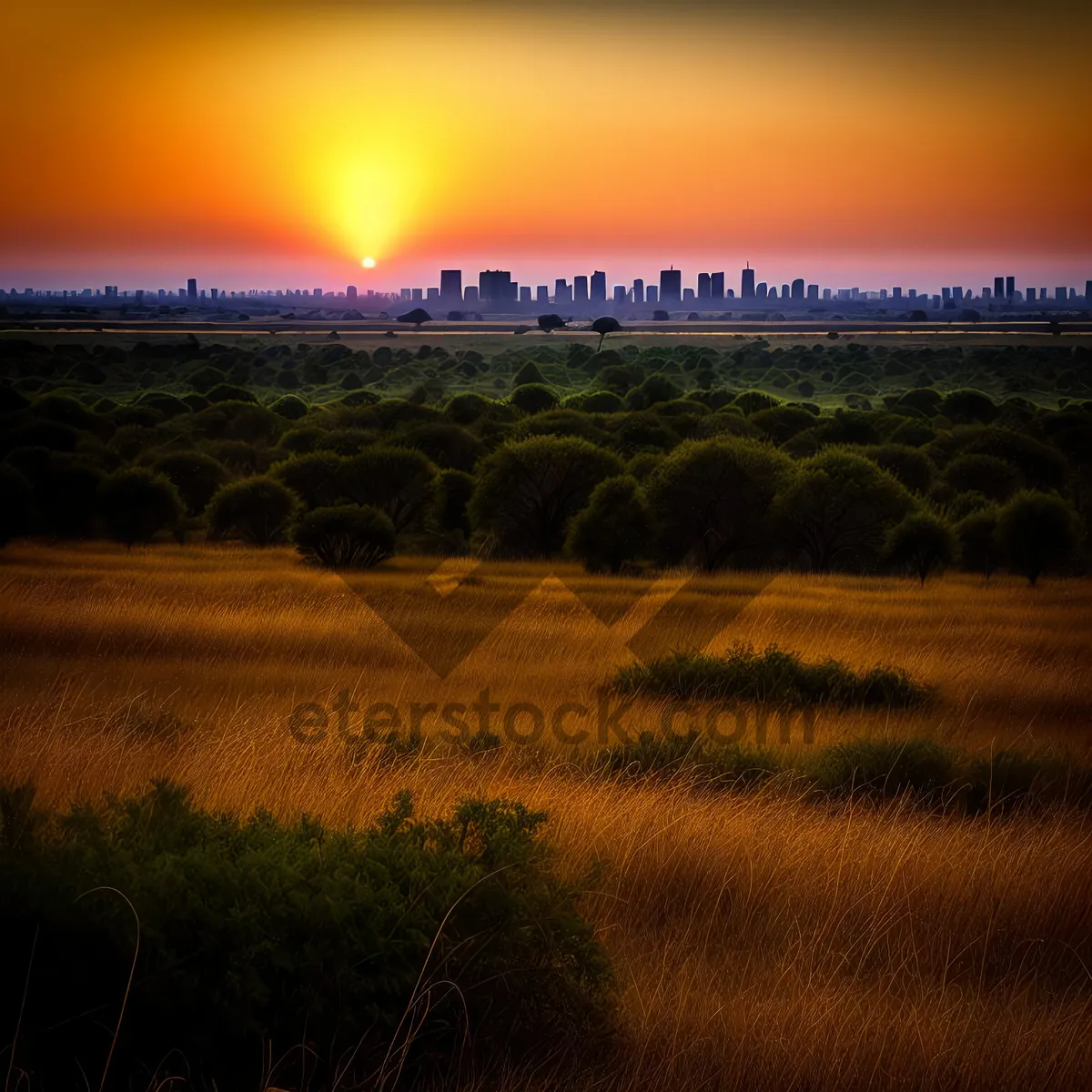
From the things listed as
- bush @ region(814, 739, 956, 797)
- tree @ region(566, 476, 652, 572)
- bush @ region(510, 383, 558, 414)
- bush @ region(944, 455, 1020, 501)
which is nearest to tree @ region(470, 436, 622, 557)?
tree @ region(566, 476, 652, 572)

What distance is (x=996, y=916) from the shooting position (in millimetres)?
7891

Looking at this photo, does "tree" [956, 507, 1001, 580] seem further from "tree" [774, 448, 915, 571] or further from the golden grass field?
the golden grass field

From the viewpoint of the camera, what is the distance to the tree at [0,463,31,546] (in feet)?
115

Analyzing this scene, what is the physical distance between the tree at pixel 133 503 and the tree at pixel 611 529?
12.7m

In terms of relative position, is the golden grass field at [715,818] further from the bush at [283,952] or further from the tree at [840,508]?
the tree at [840,508]

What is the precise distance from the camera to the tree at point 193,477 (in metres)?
43.5

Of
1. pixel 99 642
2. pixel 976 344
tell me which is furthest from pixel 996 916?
pixel 976 344

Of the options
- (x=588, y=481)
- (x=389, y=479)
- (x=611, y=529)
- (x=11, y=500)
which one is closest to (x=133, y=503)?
(x=11, y=500)

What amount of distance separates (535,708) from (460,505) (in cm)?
2494

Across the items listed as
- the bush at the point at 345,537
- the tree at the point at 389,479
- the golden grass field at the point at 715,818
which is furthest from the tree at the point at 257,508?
the golden grass field at the point at 715,818

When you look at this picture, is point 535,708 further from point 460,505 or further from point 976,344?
point 976,344

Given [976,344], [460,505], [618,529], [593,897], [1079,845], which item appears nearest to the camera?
[593,897]

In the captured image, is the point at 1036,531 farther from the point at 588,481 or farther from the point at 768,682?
the point at 768,682

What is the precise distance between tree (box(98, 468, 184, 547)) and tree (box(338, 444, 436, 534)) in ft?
18.8
